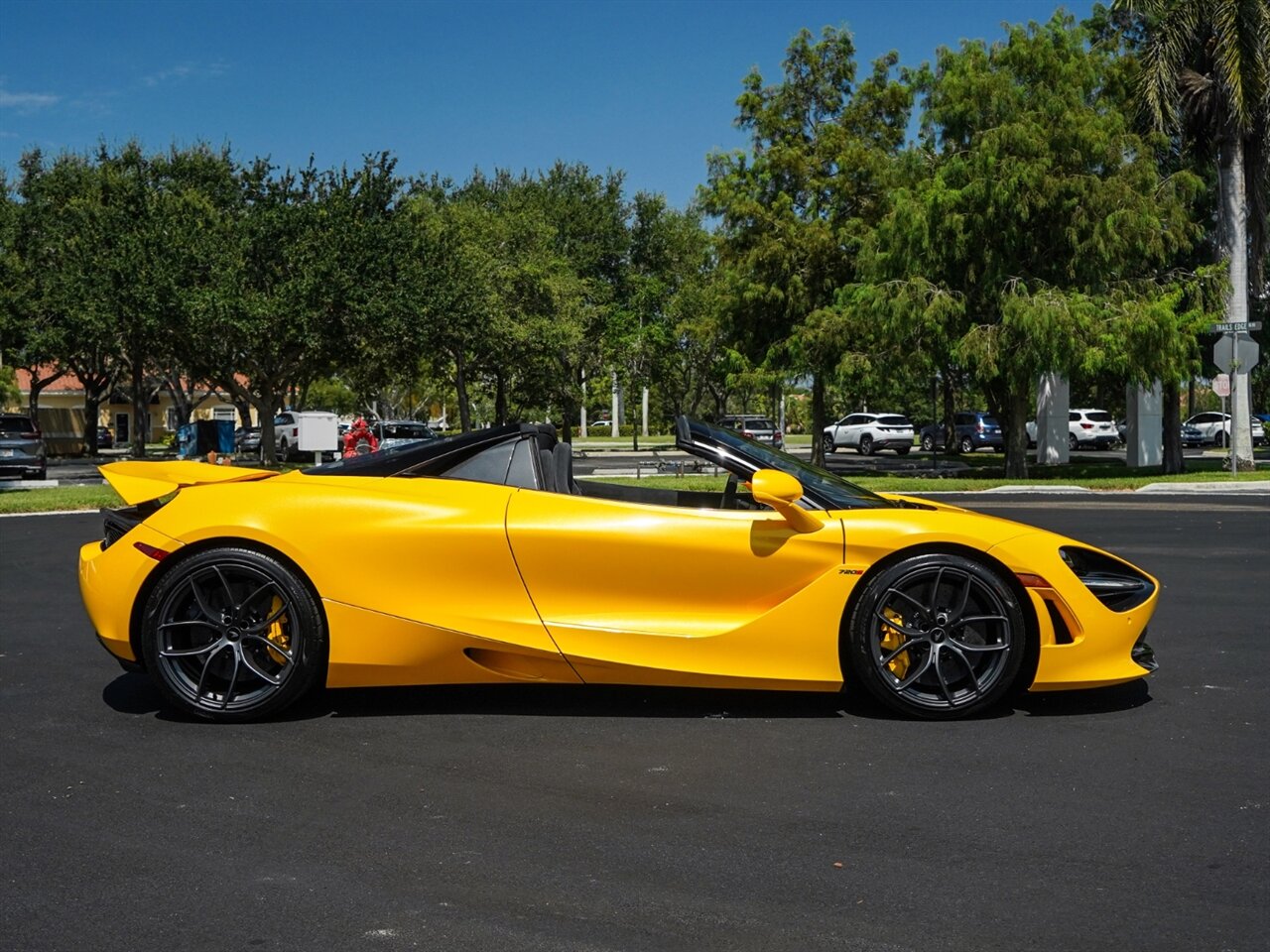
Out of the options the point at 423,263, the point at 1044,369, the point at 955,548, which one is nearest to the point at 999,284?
the point at 1044,369

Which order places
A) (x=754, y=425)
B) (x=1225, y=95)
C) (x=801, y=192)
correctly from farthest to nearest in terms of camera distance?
(x=754, y=425)
(x=801, y=192)
(x=1225, y=95)

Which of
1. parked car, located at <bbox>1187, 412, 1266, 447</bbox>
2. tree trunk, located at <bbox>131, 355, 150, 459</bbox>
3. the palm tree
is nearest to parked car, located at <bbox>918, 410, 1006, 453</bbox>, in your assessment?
parked car, located at <bbox>1187, 412, 1266, 447</bbox>

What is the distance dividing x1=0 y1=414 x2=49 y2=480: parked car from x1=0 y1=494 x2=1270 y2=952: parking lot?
88.1 ft

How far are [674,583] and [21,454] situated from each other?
97.2 feet

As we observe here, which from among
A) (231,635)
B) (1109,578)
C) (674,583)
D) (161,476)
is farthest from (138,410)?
(1109,578)

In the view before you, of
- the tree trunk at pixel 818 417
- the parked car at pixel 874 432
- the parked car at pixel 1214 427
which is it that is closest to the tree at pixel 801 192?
the tree trunk at pixel 818 417

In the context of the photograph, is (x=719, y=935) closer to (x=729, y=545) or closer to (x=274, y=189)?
(x=729, y=545)

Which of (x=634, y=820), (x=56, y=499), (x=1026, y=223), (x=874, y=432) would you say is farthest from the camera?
(x=874, y=432)

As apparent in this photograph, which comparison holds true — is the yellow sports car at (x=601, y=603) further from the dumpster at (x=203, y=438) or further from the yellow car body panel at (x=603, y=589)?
the dumpster at (x=203, y=438)

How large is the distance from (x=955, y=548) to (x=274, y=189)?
127ft

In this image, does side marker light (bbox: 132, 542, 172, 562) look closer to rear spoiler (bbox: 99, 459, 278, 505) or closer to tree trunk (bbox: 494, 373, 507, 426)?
rear spoiler (bbox: 99, 459, 278, 505)

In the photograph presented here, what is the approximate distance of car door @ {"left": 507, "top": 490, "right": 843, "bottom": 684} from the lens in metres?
5.64

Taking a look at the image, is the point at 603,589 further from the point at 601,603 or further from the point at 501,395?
the point at 501,395

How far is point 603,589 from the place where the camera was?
5.69 metres
